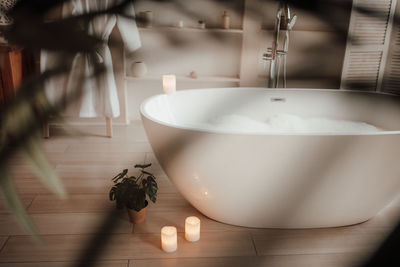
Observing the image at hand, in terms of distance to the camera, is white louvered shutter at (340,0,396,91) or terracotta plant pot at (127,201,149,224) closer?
white louvered shutter at (340,0,396,91)

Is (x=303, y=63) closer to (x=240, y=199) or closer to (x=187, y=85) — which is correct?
(x=240, y=199)

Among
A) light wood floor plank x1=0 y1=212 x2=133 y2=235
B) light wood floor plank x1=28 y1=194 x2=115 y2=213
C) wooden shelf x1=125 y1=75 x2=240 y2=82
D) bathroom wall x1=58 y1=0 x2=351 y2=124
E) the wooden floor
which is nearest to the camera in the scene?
bathroom wall x1=58 y1=0 x2=351 y2=124

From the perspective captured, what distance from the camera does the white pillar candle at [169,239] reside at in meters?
1.31

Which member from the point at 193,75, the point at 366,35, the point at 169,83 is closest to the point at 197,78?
the point at 193,75

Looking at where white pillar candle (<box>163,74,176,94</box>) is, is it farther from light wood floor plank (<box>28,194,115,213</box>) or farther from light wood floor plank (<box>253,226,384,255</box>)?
light wood floor plank (<box>253,226,384,255</box>)

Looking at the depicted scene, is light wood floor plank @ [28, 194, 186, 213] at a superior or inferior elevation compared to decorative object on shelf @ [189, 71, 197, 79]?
inferior

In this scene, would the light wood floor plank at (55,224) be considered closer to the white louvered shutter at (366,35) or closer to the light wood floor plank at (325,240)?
the light wood floor plank at (325,240)

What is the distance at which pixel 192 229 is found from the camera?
137cm

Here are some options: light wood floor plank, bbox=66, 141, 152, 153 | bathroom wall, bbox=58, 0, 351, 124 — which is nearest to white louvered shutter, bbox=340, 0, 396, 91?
bathroom wall, bbox=58, 0, 351, 124

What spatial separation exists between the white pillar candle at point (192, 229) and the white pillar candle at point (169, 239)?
69mm

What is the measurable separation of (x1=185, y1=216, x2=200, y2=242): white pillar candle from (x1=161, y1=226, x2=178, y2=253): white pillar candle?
0.07 meters

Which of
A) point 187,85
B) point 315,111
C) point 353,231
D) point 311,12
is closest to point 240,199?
point 353,231

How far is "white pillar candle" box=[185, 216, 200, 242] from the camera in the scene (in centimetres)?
137

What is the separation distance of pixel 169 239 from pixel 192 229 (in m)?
0.11
